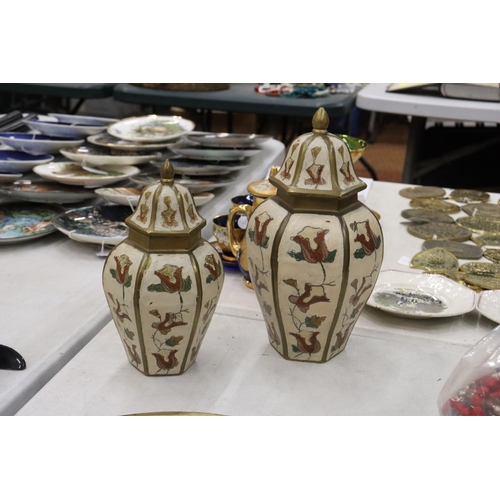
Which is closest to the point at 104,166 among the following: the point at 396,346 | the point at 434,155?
Result: the point at 396,346

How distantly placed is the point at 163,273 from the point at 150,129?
114cm

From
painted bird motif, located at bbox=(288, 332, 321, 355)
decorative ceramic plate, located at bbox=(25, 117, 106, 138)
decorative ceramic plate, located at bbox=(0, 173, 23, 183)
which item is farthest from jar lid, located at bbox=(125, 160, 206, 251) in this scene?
decorative ceramic plate, located at bbox=(25, 117, 106, 138)

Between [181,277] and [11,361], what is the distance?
28cm

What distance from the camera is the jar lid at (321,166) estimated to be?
0.82 meters

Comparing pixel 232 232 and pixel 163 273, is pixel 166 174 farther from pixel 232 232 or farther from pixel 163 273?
pixel 232 232

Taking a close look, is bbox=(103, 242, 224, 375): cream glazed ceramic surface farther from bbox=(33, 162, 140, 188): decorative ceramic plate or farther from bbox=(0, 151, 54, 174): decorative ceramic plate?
bbox=(0, 151, 54, 174): decorative ceramic plate

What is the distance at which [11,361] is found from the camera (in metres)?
0.86

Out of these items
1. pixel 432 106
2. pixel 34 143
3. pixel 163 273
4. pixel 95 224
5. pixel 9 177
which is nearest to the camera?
pixel 163 273

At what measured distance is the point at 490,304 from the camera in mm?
1056

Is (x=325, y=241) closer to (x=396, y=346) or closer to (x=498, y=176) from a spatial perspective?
(x=396, y=346)

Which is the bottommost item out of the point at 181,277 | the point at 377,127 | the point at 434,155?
the point at 377,127

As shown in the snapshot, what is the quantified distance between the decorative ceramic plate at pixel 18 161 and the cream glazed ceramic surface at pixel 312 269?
0.85 meters

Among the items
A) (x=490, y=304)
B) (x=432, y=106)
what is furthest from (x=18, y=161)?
(x=432, y=106)

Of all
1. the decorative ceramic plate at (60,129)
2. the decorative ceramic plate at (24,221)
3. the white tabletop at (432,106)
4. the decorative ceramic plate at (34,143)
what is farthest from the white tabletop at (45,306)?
the white tabletop at (432,106)
